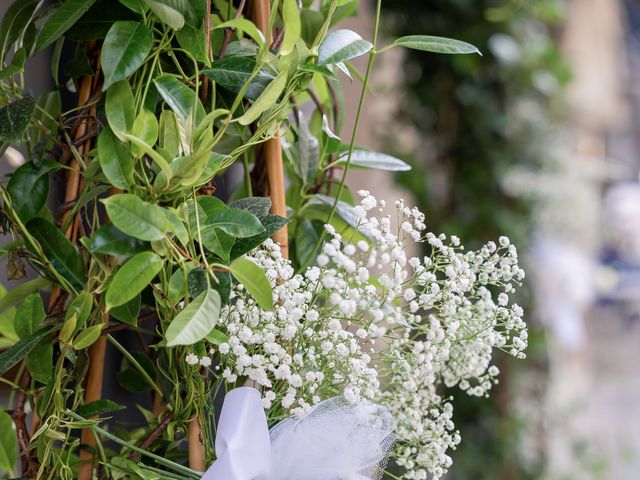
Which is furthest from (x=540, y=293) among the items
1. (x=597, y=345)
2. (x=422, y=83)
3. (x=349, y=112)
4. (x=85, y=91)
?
(x=597, y=345)

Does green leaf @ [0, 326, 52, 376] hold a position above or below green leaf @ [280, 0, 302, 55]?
below

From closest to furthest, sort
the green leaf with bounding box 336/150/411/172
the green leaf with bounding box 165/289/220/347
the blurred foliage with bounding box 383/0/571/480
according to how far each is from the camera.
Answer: the green leaf with bounding box 165/289/220/347 → the green leaf with bounding box 336/150/411/172 → the blurred foliage with bounding box 383/0/571/480

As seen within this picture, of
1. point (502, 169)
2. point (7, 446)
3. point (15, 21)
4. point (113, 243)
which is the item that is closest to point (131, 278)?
point (113, 243)

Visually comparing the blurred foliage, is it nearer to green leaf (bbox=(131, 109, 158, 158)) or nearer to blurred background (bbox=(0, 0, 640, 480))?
blurred background (bbox=(0, 0, 640, 480))

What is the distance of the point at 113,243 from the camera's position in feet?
1.33

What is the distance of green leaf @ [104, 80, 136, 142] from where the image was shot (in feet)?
1.38

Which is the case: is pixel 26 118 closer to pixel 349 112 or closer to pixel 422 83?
pixel 349 112

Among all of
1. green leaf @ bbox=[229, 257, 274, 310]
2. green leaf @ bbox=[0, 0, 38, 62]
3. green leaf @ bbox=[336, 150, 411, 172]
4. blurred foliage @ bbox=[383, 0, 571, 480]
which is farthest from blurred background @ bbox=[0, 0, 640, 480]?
green leaf @ bbox=[229, 257, 274, 310]

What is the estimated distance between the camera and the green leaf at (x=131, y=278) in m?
0.40

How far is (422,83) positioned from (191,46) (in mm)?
1349

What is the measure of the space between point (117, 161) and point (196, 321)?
0.37 feet

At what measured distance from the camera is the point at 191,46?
0.47m

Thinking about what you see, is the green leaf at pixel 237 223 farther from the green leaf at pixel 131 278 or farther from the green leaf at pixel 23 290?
the green leaf at pixel 23 290

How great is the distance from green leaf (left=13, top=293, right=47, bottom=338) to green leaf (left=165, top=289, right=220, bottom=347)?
153 mm
